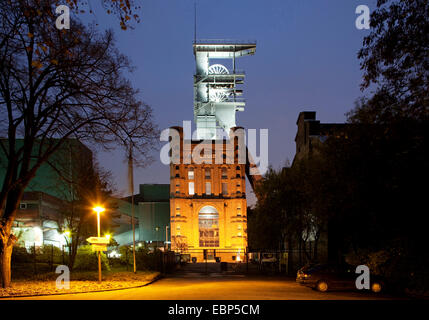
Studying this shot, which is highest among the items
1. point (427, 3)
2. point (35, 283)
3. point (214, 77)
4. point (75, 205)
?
point (214, 77)

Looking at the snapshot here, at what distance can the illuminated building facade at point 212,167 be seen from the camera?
103 meters

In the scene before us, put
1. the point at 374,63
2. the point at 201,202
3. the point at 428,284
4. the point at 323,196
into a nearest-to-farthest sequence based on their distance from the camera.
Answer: the point at 374,63 < the point at 428,284 < the point at 323,196 < the point at 201,202

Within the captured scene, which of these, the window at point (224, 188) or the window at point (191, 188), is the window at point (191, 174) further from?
the window at point (224, 188)

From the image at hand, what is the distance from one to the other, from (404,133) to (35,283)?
67.9 ft

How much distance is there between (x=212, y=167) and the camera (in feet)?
358

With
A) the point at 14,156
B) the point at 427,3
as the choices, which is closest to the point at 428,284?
the point at 427,3

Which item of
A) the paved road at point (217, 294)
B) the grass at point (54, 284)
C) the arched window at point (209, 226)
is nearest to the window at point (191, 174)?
the arched window at point (209, 226)

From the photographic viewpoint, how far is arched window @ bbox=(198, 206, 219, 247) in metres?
104

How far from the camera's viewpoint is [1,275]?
70.8 ft

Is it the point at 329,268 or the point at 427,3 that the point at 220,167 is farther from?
the point at 427,3

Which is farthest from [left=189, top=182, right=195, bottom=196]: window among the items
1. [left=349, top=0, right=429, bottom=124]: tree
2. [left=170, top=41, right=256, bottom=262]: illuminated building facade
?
[left=349, top=0, right=429, bottom=124]: tree

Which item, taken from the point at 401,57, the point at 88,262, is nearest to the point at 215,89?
the point at 88,262

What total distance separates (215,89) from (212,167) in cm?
2104

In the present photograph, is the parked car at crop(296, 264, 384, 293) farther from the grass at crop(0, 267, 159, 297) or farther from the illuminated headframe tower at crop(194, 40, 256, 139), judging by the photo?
the illuminated headframe tower at crop(194, 40, 256, 139)
